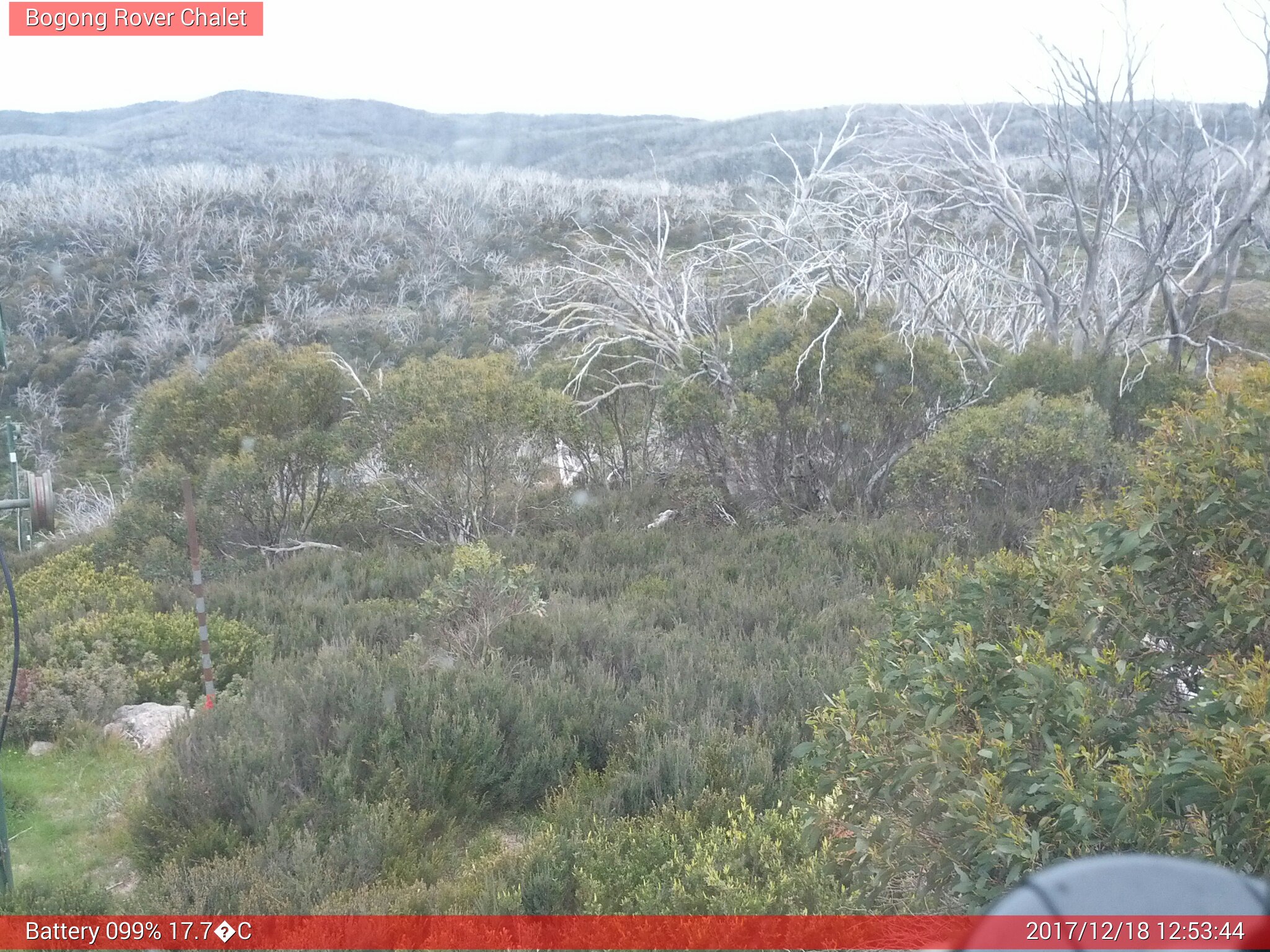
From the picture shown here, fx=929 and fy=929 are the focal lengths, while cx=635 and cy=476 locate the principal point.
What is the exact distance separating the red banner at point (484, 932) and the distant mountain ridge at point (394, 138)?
37.1 m

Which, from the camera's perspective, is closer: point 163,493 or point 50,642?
point 50,642

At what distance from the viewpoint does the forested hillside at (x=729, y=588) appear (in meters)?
2.35

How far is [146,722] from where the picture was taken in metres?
5.73

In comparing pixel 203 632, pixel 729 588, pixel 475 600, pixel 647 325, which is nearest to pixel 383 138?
pixel 647 325

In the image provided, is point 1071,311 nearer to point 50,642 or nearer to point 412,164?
point 50,642

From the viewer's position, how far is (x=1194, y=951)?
0.77 metres

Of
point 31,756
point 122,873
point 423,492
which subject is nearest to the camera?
point 122,873

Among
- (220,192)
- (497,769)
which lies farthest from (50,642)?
(220,192)

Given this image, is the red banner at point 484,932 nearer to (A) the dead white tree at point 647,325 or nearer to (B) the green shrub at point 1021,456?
(B) the green shrub at point 1021,456

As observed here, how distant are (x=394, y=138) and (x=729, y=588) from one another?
6012cm

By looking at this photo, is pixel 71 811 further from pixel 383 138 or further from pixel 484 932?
pixel 383 138

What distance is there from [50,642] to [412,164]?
1795 inches

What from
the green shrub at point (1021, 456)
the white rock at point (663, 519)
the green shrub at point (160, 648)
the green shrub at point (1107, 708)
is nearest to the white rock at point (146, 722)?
the green shrub at point (160, 648)

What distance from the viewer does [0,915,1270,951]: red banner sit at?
9.29 ft
